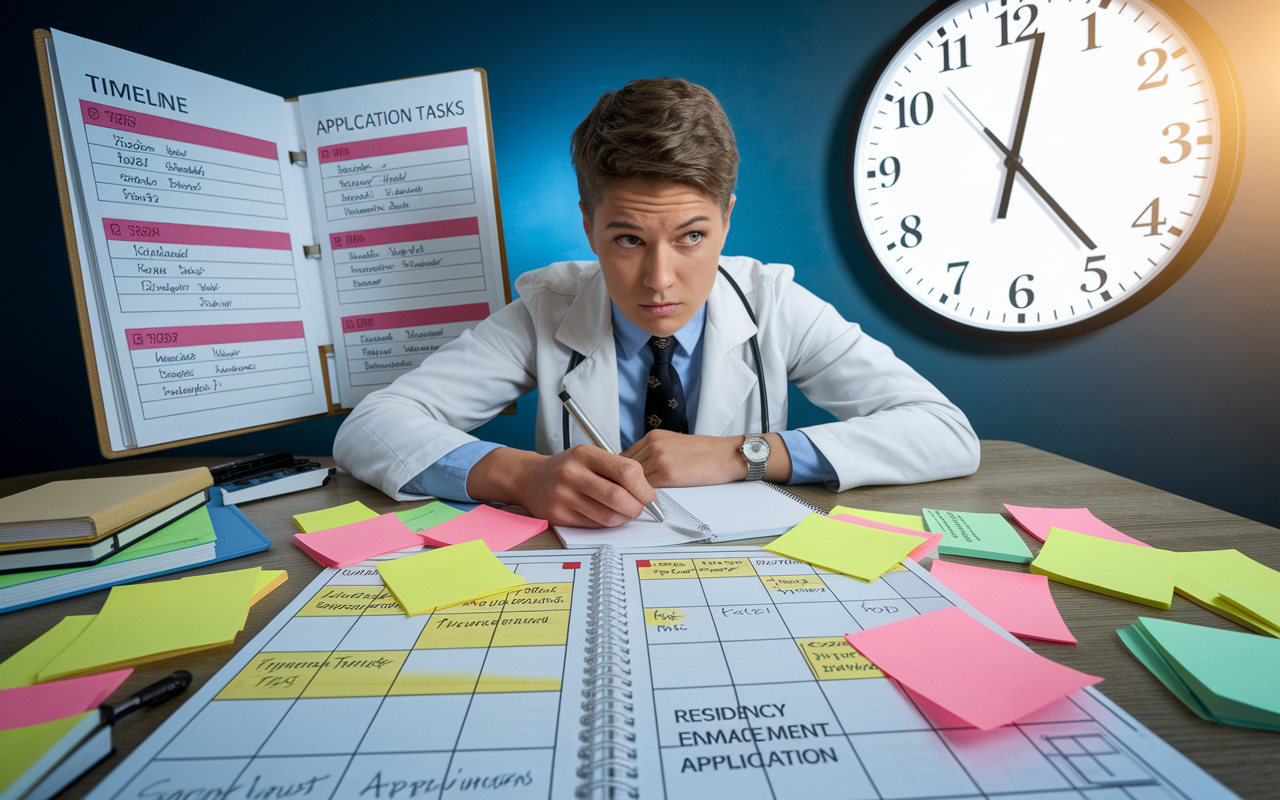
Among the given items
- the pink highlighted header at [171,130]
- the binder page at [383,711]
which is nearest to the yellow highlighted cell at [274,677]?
the binder page at [383,711]

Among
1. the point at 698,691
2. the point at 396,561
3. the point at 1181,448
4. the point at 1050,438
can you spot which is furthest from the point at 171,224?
the point at 1181,448

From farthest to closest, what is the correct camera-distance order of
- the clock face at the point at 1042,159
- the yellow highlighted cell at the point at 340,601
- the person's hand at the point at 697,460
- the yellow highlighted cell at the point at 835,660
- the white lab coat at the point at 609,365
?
the clock face at the point at 1042,159 < the white lab coat at the point at 609,365 < the person's hand at the point at 697,460 < the yellow highlighted cell at the point at 340,601 < the yellow highlighted cell at the point at 835,660

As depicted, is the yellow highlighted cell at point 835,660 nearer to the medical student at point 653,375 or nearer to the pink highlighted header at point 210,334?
the medical student at point 653,375

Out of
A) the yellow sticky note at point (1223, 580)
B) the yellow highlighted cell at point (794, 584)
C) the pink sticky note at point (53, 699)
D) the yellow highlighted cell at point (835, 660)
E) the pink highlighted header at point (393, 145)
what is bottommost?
the yellow sticky note at point (1223, 580)

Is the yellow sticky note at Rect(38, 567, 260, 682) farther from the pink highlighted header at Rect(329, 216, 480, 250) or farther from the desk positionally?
the pink highlighted header at Rect(329, 216, 480, 250)

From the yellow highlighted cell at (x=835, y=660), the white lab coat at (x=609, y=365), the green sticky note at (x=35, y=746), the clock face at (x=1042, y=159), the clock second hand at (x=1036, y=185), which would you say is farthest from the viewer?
the clock second hand at (x=1036, y=185)

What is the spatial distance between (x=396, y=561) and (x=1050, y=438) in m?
1.78

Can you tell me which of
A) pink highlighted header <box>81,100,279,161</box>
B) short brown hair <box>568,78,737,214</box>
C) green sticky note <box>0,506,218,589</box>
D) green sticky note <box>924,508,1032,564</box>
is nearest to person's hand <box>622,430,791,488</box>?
green sticky note <box>924,508,1032,564</box>

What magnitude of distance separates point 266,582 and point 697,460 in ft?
1.97

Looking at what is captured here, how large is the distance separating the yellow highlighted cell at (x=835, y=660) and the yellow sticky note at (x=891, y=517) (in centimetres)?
32

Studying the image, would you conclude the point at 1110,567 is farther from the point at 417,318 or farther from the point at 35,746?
the point at 417,318

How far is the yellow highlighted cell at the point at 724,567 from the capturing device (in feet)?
1.91

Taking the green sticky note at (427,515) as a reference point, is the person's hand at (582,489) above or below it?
above

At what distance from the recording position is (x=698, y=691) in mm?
402
